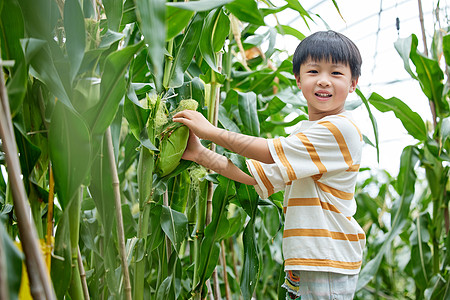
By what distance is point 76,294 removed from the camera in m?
0.66

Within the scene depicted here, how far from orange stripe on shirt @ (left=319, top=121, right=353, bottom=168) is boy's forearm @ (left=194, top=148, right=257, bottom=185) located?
18cm

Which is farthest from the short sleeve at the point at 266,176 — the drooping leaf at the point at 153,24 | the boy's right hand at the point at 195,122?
the drooping leaf at the point at 153,24

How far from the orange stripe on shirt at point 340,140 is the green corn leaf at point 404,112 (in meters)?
0.50

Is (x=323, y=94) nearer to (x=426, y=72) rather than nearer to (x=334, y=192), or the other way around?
(x=334, y=192)

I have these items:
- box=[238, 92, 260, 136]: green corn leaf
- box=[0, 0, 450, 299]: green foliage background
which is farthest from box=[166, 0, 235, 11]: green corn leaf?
box=[238, 92, 260, 136]: green corn leaf

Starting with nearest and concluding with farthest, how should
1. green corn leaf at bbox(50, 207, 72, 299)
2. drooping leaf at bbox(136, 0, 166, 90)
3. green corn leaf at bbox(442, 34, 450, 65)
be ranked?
drooping leaf at bbox(136, 0, 166, 90)
green corn leaf at bbox(50, 207, 72, 299)
green corn leaf at bbox(442, 34, 450, 65)

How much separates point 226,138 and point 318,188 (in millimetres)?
204

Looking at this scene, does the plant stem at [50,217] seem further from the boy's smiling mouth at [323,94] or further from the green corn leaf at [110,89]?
the boy's smiling mouth at [323,94]

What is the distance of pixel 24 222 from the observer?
1.40 feet

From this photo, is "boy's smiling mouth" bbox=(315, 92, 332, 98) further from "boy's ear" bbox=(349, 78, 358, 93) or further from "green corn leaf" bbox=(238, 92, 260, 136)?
"green corn leaf" bbox=(238, 92, 260, 136)

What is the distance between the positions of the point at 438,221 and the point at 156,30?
1.26 m

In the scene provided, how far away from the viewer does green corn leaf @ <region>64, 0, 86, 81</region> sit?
1.88ft

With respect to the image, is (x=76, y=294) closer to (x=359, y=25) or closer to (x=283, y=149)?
(x=283, y=149)

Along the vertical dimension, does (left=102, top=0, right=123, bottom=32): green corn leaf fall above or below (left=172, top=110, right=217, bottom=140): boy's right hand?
above
